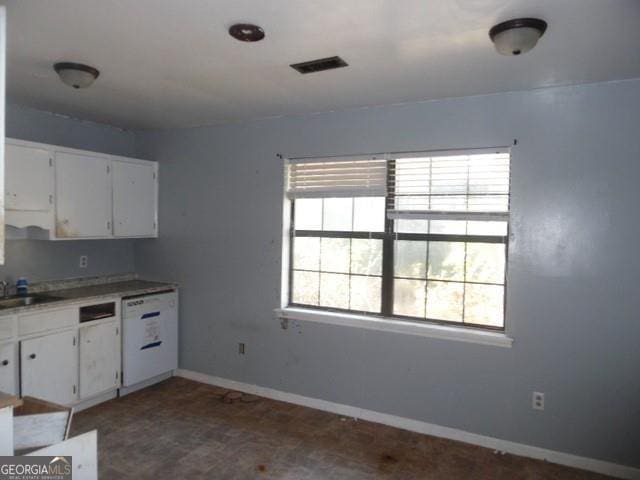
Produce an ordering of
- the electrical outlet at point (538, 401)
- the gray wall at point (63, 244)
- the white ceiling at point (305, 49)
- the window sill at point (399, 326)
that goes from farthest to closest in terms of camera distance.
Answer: the gray wall at point (63, 244), the window sill at point (399, 326), the electrical outlet at point (538, 401), the white ceiling at point (305, 49)

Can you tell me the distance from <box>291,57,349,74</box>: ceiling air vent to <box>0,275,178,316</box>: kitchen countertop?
2.53 metres

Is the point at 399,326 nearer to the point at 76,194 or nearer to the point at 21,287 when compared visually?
the point at 76,194

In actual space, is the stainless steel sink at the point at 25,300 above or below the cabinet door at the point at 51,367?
above

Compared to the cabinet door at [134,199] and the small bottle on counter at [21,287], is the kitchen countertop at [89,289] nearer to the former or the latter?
the small bottle on counter at [21,287]

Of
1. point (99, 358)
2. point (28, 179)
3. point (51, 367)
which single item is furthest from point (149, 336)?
point (28, 179)

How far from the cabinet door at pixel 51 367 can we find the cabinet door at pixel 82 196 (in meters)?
0.90

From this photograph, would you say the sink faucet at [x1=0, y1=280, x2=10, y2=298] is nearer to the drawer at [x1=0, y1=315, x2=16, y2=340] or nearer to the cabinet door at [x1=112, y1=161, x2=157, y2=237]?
the drawer at [x1=0, y1=315, x2=16, y2=340]

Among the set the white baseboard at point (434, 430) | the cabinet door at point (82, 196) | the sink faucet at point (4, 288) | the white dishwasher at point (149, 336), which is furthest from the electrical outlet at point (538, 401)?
the sink faucet at point (4, 288)

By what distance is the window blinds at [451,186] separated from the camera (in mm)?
3066

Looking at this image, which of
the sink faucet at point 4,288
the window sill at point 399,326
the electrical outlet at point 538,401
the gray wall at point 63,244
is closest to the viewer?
the electrical outlet at point 538,401

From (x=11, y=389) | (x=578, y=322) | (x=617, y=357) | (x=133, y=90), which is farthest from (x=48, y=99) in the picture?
(x=617, y=357)

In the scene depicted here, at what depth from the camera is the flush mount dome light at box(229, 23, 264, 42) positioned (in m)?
2.05

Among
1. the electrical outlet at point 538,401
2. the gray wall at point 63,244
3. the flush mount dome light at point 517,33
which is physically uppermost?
the flush mount dome light at point 517,33

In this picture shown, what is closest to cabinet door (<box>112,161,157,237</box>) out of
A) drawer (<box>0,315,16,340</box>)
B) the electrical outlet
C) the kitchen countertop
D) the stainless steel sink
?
the kitchen countertop
